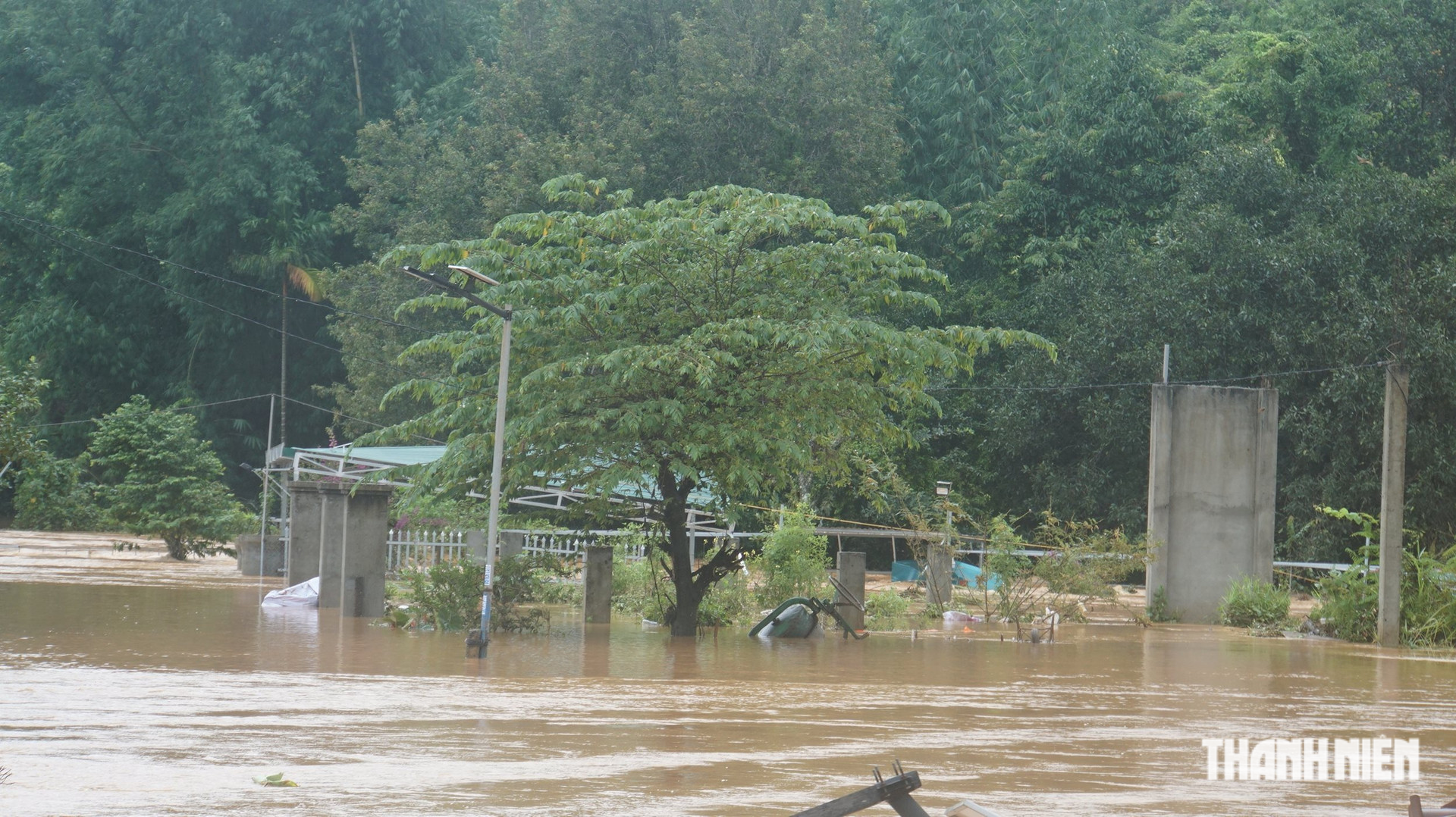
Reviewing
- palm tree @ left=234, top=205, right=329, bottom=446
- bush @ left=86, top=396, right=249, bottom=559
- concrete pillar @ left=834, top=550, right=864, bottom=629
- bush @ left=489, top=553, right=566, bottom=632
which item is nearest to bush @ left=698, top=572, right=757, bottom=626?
concrete pillar @ left=834, top=550, right=864, bottom=629

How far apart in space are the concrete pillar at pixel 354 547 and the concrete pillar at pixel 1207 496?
12494mm

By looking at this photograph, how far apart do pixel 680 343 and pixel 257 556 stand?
19.2 meters

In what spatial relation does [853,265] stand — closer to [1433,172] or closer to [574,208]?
[1433,172]

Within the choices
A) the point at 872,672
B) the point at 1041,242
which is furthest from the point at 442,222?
the point at 872,672

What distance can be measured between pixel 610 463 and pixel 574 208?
26.9 metres

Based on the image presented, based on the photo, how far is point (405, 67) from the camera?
56.2 metres

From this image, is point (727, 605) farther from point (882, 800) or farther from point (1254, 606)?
point (882, 800)

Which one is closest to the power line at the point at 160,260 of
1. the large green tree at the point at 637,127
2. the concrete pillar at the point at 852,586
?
the large green tree at the point at 637,127

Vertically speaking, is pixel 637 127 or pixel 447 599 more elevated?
pixel 637 127

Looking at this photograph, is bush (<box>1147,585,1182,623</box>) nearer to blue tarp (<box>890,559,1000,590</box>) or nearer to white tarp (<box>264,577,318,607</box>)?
blue tarp (<box>890,559,1000,590</box>)

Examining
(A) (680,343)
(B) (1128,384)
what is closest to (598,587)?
(A) (680,343)

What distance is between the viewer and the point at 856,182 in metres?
43.4

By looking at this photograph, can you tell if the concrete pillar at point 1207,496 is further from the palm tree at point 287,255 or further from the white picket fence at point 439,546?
the palm tree at point 287,255

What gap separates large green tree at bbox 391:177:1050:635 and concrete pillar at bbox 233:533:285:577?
50.4 ft
